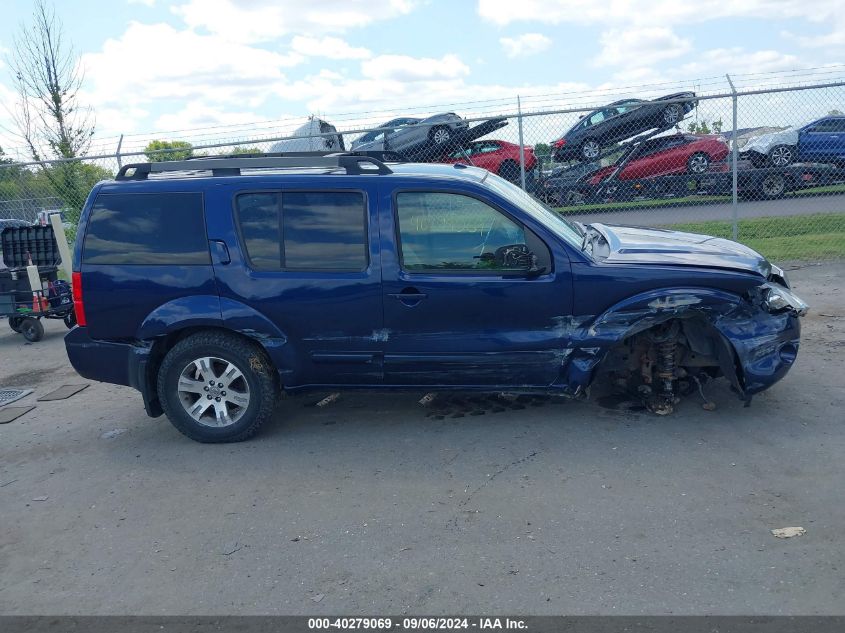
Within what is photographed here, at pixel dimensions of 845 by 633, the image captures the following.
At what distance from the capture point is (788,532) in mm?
3779

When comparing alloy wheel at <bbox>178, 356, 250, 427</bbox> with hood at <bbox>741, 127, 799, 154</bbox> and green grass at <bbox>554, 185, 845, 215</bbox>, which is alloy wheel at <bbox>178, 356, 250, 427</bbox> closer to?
green grass at <bbox>554, 185, 845, 215</bbox>

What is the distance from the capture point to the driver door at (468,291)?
5.04m

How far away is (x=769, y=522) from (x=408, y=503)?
1906 millimetres

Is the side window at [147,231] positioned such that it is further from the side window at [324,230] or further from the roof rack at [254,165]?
the side window at [324,230]

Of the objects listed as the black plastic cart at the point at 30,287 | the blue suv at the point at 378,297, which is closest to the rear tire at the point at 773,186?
the blue suv at the point at 378,297

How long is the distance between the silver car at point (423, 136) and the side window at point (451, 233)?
5905 millimetres

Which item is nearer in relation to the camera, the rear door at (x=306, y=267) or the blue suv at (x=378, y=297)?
the blue suv at (x=378, y=297)

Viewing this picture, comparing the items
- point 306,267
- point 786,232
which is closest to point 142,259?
point 306,267

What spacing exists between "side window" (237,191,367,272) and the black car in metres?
8.00

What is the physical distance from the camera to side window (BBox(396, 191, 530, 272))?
16.7 feet

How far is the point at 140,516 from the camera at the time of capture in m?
4.43

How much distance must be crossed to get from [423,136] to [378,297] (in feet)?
27.6

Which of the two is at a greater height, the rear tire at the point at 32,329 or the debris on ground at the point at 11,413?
the rear tire at the point at 32,329
